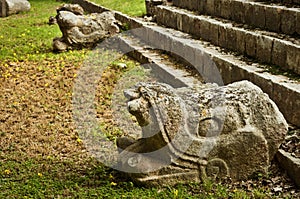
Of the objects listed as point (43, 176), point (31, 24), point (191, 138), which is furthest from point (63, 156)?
point (31, 24)

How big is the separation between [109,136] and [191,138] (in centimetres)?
161

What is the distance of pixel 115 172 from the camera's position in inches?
188

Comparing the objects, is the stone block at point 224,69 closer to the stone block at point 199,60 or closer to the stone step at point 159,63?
the stone step at point 159,63

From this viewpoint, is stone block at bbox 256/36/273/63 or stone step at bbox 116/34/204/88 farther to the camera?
stone step at bbox 116/34/204/88

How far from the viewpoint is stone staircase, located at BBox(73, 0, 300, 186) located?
538 centimetres

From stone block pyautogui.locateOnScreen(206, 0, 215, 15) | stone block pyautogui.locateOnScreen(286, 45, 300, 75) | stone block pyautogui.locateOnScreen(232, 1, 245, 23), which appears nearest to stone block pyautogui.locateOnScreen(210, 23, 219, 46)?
stone block pyautogui.locateOnScreen(232, 1, 245, 23)

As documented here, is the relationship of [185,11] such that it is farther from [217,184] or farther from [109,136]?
[217,184]

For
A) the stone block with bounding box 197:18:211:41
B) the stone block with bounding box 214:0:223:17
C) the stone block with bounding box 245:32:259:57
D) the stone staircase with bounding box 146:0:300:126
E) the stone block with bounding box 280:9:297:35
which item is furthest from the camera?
the stone block with bounding box 214:0:223:17

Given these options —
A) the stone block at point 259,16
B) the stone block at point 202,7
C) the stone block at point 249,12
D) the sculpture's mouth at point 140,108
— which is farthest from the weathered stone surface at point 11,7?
the sculpture's mouth at point 140,108

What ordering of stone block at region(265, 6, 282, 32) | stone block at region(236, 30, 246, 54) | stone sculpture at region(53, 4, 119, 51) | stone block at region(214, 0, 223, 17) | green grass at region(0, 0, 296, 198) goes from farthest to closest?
stone sculpture at region(53, 4, 119, 51)
stone block at region(214, 0, 223, 17)
stone block at region(236, 30, 246, 54)
stone block at region(265, 6, 282, 32)
green grass at region(0, 0, 296, 198)

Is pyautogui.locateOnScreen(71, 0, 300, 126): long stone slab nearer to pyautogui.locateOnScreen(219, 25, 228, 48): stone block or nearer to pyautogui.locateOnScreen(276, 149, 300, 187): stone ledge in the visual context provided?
pyautogui.locateOnScreen(219, 25, 228, 48): stone block

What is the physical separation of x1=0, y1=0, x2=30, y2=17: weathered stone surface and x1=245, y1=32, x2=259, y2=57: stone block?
1065cm

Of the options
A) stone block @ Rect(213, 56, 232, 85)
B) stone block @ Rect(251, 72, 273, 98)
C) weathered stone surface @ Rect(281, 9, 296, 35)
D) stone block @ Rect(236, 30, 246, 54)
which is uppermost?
weathered stone surface @ Rect(281, 9, 296, 35)

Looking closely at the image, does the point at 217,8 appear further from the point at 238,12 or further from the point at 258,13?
the point at 258,13
